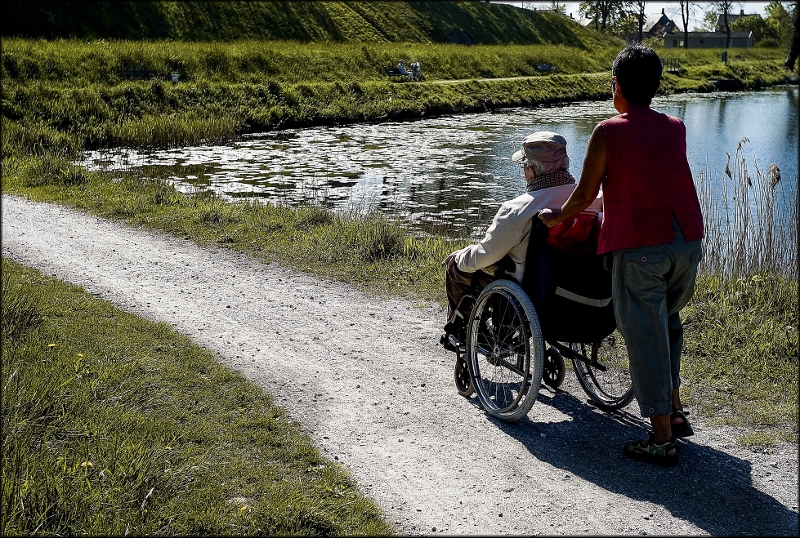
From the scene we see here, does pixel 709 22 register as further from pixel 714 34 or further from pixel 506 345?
pixel 506 345

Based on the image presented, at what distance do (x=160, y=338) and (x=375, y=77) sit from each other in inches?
1288

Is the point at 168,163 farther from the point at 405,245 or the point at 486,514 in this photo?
the point at 486,514

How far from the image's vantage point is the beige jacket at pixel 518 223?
478cm

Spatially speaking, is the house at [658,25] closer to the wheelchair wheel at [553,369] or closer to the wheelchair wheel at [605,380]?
the wheelchair wheel at [605,380]

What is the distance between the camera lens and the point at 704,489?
14.0 ft

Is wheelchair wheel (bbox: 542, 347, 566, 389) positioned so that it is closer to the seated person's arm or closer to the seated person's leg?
the seated person's leg

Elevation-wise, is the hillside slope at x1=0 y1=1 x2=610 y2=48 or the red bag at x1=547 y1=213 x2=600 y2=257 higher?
the hillside slope at x1=0 y1=1 x2=610 y2=48

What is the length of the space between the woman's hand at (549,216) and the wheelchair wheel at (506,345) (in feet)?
1.46

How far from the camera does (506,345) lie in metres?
5.14

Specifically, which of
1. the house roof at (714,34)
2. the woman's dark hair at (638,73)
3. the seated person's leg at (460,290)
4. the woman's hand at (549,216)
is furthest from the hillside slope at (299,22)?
the house roof at (714,34)

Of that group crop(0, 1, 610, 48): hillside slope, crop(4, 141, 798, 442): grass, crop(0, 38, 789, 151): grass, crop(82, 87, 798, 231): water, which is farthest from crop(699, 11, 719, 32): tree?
crop(4, 141, 798, 442): grass

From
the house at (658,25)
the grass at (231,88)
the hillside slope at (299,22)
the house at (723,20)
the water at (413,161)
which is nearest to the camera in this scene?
the water at (413,161)

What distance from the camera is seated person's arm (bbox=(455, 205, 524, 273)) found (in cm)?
481

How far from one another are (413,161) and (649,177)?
56.3 feet
